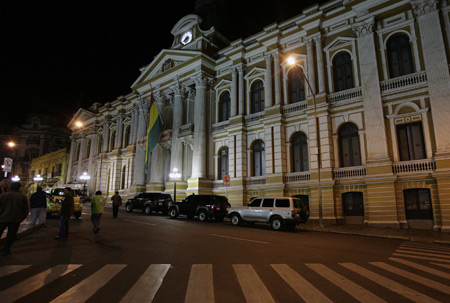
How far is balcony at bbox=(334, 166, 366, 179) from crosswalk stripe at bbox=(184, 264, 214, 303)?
51.5 ft

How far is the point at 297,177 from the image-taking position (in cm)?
2214

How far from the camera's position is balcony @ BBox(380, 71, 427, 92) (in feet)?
58.1

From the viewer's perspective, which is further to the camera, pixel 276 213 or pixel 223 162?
pixel 223 162

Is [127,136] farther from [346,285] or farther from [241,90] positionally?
[346,285]

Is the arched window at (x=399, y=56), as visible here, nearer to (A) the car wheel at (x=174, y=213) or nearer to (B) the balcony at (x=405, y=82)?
(B) the balcony at (x=405, y=82)

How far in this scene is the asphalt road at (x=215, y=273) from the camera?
4793 millimetres

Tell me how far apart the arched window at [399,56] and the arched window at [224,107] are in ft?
49.3

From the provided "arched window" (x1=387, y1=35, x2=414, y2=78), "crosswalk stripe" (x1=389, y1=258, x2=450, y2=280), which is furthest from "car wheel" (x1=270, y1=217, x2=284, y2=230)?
"arched window" (x1=387, y1=35, x2=414, y2=78)

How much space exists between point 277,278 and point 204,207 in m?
13.5

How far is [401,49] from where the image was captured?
63.3ft

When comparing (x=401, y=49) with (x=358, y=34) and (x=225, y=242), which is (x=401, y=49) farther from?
(x=225, y=242)

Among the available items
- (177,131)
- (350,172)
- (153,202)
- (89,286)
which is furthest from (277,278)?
(177,131)

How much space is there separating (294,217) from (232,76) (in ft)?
59.1

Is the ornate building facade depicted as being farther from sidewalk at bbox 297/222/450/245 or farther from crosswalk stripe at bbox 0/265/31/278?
→ crosswalk stripe at bbox 0/265/31/278
